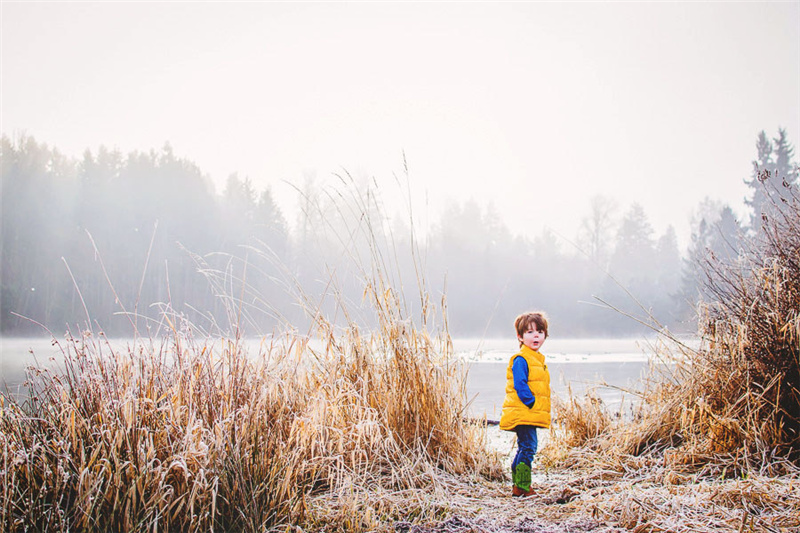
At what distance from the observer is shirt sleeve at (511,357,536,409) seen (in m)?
2.64

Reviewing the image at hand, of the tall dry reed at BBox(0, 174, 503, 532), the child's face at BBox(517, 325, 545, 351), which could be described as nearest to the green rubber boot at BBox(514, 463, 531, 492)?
the tall dry reed at BBox(0, 174, 503, 532)

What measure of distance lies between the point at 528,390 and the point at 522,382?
49mm

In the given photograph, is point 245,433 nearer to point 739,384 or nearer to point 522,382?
point 522,382

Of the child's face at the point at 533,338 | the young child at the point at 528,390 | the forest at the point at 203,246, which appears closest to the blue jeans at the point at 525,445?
the young child at the point at 528,390

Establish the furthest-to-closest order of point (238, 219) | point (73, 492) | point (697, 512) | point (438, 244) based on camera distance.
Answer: point (438, 244)
point (238, 219)
point (697, 512)
point (73, 492)

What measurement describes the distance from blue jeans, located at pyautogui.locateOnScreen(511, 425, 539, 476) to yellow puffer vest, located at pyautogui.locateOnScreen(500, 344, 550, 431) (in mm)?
36

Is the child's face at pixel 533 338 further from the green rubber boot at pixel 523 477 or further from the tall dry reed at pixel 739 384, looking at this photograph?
the tall dry reed at pixel 739 384

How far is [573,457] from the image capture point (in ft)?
10.4

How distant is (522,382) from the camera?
2.68 m

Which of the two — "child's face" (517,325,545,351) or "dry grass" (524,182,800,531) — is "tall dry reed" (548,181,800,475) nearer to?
"dry grass" (524,182,800,531)

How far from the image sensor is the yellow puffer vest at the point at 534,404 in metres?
2.64

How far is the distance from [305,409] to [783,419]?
7.28 feet

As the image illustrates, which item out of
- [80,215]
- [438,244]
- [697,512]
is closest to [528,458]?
[697,512]

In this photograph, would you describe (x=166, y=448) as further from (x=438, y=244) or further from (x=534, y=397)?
(x=438, y=244)
